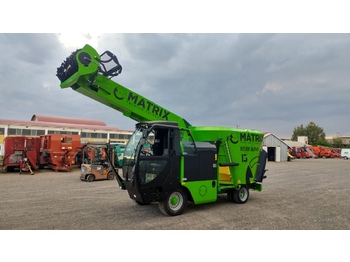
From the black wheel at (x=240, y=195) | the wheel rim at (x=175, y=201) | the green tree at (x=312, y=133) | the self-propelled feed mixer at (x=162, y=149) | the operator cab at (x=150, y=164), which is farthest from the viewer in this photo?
the green tree at (x=312, y=133)

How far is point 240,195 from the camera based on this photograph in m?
8.66

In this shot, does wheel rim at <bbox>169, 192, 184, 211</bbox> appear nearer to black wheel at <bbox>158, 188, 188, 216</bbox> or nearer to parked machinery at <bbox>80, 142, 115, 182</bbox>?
black wheel at <bbox>158, 188, 188, 216</bbox>

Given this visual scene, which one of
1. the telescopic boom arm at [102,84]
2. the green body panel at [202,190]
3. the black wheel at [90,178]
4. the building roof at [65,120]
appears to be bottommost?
the black wheel at [90,178]

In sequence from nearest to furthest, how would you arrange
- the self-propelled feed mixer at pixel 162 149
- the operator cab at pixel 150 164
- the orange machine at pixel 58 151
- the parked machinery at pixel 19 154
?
the operator cab at pixel 150 164
the self-propelled feed mixer at pixel 162 149
the parked machinery at pixel 19 154
the orange machine at pixel 58 151

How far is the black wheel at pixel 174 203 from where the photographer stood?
673cm

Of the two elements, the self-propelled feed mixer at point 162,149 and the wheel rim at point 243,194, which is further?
the wheel rim at point 243,194

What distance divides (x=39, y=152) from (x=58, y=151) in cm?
204

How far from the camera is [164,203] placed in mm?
6715

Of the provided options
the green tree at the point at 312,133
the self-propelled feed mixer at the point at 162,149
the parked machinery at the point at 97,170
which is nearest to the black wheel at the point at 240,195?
the self-propelled feed mixer at the point at 162,149

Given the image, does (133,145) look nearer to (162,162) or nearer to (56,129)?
(162,162)

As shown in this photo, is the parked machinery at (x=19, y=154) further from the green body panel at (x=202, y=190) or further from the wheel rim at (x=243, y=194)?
the wheel rim at (x=243, y=194)

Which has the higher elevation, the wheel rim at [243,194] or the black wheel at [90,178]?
the wheel rim at [243,194]

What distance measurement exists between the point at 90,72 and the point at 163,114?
2.47 metres

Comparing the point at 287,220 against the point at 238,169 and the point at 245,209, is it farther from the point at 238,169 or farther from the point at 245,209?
the point at 238,169
